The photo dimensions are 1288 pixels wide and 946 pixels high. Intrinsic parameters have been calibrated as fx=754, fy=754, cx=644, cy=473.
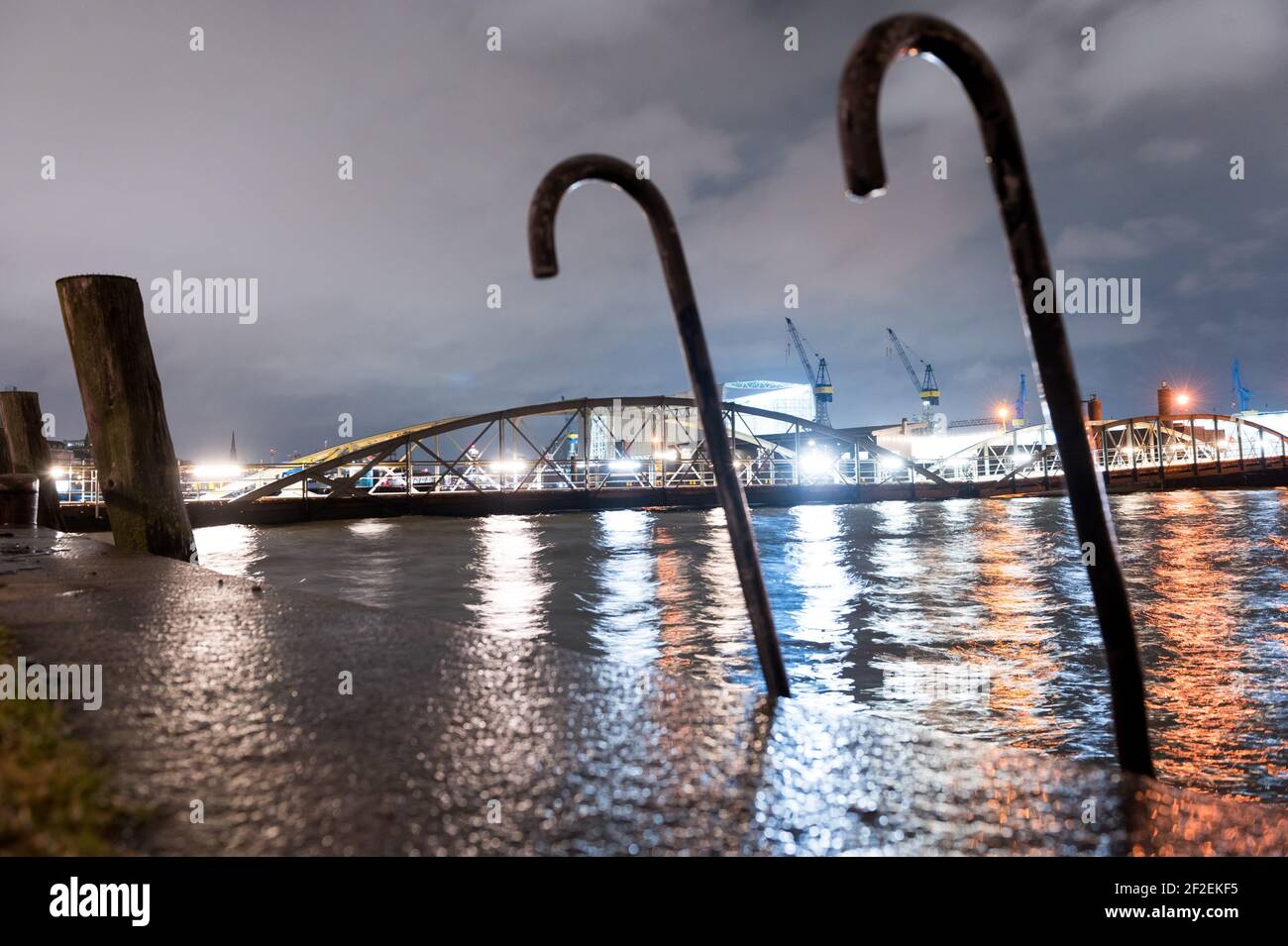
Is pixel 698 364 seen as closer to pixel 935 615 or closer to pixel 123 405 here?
pixel 123 405

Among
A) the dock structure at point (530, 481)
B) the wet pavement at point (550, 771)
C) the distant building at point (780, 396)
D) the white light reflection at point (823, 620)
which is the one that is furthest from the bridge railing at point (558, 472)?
the distant building at point (780, 396)

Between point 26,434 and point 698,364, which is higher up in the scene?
point 26,434

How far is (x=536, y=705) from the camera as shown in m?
1.84

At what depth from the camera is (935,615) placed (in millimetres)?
10898

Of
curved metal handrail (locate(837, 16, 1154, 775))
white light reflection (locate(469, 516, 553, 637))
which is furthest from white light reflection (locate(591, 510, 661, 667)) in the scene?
curved metal handrail (locate(837, 16, 1154, 775))

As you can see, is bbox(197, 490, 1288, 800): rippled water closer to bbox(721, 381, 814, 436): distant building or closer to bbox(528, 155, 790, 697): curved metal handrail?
bbox(528, 155, 790, 697): curved metal handrail

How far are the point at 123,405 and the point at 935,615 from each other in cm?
1007

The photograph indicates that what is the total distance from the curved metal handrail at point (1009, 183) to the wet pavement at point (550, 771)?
53 cm

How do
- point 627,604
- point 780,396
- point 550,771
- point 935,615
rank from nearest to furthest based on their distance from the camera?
point 550,771, point 935,615, point 627,604, point 780,396

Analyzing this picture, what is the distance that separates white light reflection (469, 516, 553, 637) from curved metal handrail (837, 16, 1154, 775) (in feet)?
22.0

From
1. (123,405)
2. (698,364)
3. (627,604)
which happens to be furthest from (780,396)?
(698,364)

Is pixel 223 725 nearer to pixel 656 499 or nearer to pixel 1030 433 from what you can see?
pixel 656 499
